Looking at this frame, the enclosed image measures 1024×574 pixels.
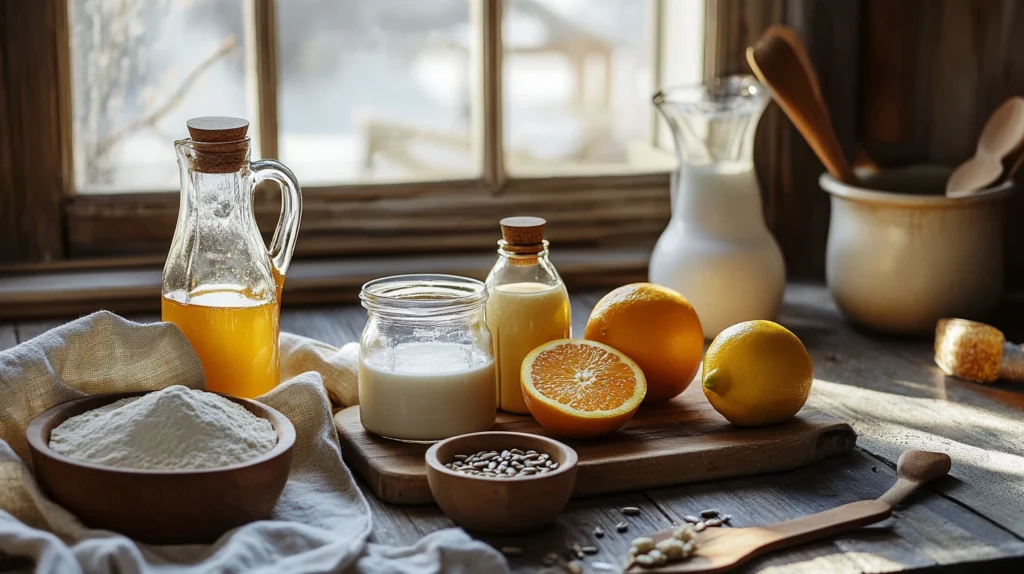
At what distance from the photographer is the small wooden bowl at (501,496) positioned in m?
0.92

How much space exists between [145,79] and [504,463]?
35.6 inches

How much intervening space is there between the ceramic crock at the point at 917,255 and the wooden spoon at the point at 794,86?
0.05m

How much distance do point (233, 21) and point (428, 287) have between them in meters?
0.65

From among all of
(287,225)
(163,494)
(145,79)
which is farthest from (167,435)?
(145,79)

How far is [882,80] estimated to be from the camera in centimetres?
171

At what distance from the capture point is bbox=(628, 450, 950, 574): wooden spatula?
2.90 feet

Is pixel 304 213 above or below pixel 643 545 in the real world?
above

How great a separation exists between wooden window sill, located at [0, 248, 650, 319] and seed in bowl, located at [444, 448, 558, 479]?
0.64m

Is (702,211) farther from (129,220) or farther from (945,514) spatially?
(129,220)

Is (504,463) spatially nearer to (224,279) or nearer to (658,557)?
(658,557)

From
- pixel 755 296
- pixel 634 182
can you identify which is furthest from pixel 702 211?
pixel 634 182

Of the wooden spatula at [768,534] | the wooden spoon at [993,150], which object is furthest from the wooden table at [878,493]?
the wooden spoon at [993,150]

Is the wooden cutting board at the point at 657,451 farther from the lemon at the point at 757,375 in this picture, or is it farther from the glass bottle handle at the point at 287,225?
the glass bottle handle at the point at 287,225

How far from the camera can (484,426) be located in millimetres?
1089
